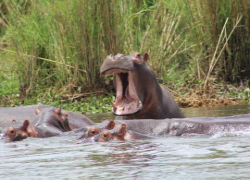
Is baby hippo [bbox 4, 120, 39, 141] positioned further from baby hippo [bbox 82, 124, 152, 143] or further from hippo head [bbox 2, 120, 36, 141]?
baby hippo [bbox 82, 124, 152, 143]

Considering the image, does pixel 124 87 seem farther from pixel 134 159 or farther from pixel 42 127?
pixel 134 159

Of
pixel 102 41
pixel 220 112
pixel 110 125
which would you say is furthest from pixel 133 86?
pixel 102 41

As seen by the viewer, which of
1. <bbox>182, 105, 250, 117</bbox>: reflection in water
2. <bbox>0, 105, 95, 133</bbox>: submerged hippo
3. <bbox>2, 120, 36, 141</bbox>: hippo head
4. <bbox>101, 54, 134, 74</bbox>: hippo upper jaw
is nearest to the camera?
<bbox>2, 120, 36, 141</bbox>: hippo head

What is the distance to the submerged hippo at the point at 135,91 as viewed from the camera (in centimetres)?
452

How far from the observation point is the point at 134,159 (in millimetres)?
2564

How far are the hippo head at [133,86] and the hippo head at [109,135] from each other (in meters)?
1.15

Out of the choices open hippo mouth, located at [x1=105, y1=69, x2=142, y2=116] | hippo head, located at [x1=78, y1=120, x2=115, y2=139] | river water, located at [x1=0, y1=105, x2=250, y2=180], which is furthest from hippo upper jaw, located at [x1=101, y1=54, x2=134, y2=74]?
river water, located at [x1=0, y1=105, x2=250, y2=180]

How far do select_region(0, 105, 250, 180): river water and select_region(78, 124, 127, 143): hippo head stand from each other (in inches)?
3.6

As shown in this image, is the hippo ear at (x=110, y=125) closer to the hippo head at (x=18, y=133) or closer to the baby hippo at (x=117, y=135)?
the baby hippo at (x=117, y=135)

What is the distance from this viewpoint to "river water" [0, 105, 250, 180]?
86.8 inches

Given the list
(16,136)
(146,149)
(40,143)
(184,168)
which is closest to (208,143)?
(146,149)

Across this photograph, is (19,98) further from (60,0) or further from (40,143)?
(40,143)

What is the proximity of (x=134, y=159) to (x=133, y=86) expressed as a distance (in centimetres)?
208

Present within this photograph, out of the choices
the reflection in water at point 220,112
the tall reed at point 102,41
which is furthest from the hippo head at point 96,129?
the tall reed at point 102,41
